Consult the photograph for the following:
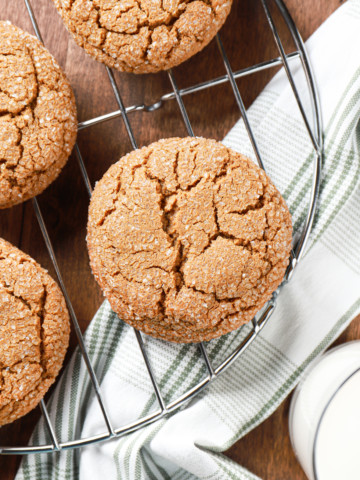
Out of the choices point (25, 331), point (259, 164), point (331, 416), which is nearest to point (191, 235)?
point (259, 164)

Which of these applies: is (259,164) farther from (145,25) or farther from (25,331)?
(25,331)

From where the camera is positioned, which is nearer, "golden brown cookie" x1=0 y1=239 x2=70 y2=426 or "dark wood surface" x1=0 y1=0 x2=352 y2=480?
"golden brown cookie" x1=0 y1=239 x2=70 y2=426

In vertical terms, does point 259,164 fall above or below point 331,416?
above

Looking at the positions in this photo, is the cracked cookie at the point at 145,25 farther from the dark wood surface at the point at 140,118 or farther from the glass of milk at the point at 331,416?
the glass of milk at the point at 331,416

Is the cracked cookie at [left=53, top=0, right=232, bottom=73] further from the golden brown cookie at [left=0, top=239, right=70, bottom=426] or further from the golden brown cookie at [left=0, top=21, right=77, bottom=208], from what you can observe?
the golden brown cookie at [left=0, top=239, right=70, bottom=426]

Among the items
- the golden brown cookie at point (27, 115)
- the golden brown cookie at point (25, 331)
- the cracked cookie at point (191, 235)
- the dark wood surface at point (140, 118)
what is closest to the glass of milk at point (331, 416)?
the dark wood surface at point (140, 118)

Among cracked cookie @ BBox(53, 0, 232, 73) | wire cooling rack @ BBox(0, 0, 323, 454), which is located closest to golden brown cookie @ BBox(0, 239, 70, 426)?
wire cooling rack @ BBox(0, 0, 323, 454)
